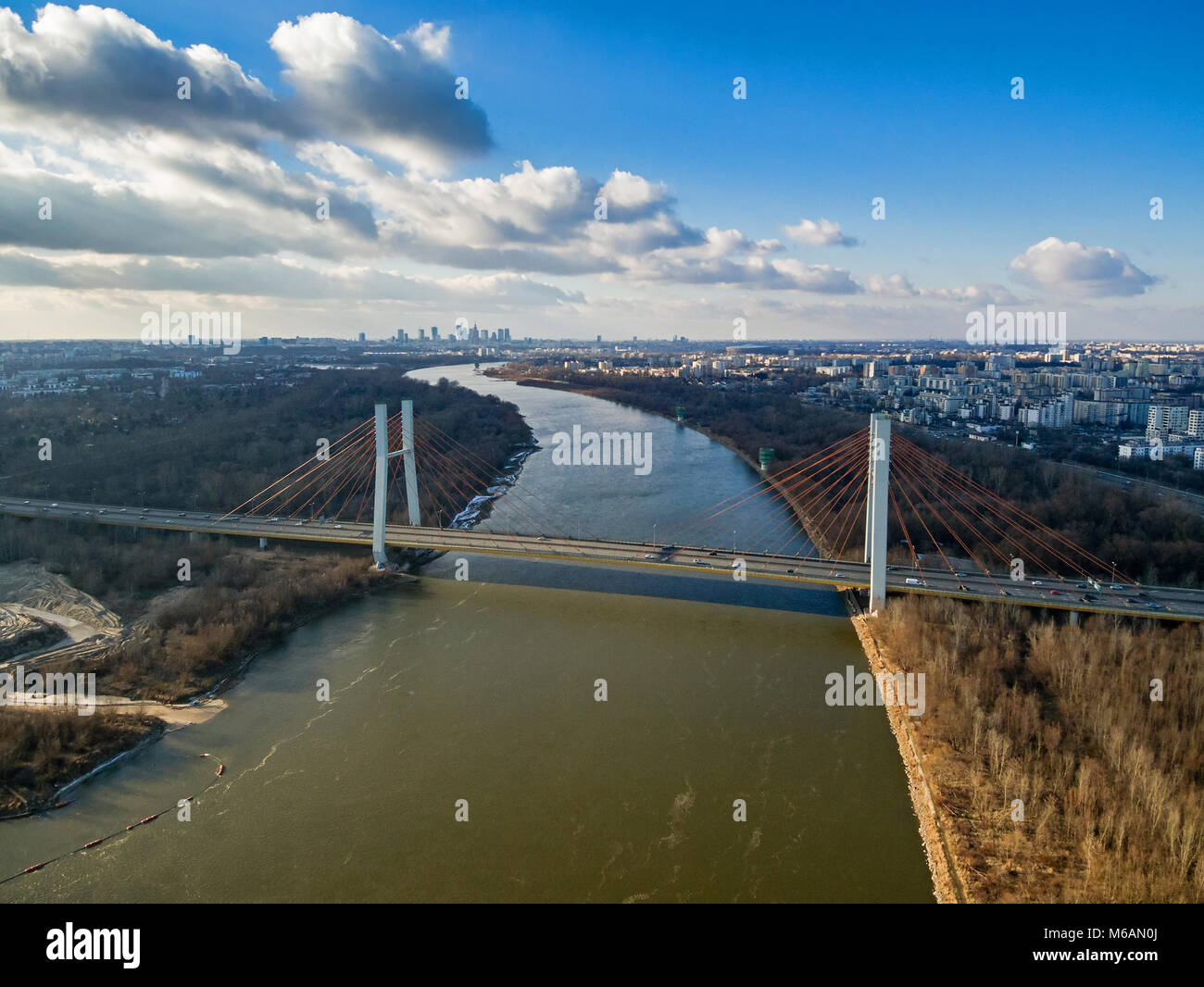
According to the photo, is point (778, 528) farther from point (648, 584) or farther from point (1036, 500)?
point (1036, 500)

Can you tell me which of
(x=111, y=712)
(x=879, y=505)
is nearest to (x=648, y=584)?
(x=879, y=505)

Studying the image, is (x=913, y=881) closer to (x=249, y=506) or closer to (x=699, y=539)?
(x=699, y=539)

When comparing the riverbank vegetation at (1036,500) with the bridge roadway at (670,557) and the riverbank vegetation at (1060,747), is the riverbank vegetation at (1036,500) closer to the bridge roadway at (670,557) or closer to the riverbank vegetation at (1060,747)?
the bridge roadway at (670,557)

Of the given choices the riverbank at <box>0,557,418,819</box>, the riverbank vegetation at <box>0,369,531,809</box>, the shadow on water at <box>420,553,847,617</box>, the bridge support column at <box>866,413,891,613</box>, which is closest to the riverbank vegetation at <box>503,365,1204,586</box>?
the shadow on water at <box>420,553,847,617</box>

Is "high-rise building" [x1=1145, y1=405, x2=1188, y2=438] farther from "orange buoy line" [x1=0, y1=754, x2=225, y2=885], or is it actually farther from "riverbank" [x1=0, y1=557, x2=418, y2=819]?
"orange buoy line" [x1=0, y1=754, x2=225, y2=885]

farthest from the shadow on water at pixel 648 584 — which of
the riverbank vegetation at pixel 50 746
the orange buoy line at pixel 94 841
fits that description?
the orange buoy line at pixel 94 841
